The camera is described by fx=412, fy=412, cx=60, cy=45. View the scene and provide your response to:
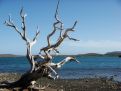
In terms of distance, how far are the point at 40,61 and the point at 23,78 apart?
4.36 feet

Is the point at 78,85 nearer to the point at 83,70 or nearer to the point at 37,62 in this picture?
the point at 37,62

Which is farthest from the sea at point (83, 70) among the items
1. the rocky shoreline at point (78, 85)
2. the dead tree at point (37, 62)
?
the dead tree at point (37, 62)

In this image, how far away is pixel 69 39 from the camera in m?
23.5

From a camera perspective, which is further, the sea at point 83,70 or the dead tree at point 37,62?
the sea at point 83,70

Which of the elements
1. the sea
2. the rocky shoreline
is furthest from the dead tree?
the sea

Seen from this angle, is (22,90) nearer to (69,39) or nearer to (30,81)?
(30,81)

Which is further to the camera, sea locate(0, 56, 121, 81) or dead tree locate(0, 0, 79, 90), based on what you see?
sea locate(0, 56, 121, 81)

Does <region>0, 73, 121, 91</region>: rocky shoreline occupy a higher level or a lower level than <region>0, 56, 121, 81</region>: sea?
lower

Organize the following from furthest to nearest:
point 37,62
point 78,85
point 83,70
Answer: point 83,70 < point 78,85 < point 37,62

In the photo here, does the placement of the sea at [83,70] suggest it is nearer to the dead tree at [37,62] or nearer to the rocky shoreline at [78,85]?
the rocky shoreline at [78,85]

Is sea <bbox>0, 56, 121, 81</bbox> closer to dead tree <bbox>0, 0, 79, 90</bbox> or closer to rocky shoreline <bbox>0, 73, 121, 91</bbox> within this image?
rocky shoreline <bbox>0, 73, 121, 91</bbox>

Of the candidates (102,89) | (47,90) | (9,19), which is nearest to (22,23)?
(9,19)

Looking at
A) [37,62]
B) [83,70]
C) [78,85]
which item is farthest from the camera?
[83,70]

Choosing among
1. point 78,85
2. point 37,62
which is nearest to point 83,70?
point 78,85
